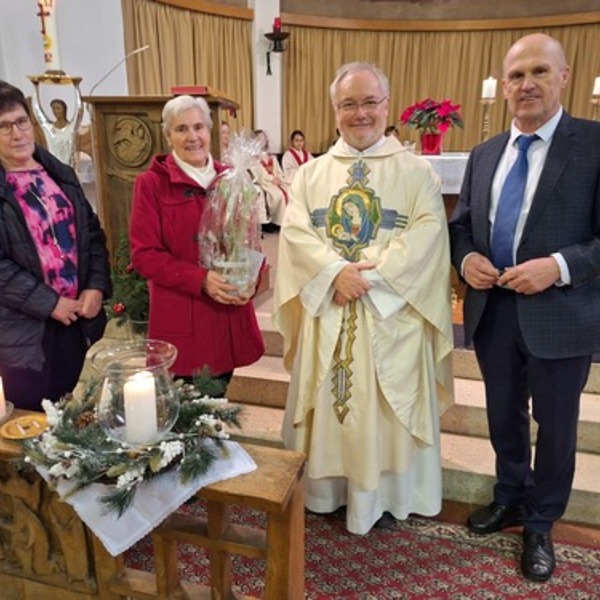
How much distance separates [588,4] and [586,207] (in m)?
7.19

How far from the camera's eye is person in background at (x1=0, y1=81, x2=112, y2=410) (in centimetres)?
173

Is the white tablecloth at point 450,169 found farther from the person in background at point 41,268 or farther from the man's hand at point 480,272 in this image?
the person in background at point 41,268

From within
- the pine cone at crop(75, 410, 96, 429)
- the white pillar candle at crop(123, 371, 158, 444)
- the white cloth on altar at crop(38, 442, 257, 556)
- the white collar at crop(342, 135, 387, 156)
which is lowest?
the white cloth on altar at crop(38, 442, 257, 556)

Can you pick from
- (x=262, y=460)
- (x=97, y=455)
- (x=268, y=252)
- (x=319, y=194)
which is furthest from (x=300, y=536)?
(x=268, y=252)

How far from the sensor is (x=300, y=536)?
4.44 feet

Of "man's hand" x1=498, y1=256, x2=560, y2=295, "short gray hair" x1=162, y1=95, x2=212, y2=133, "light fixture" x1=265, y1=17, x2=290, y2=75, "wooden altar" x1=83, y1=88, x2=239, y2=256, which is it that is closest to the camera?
"man's hand" x1=498, y1=256, x2=560, y2=295

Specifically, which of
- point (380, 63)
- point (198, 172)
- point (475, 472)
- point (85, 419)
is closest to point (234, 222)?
point (198, 172)

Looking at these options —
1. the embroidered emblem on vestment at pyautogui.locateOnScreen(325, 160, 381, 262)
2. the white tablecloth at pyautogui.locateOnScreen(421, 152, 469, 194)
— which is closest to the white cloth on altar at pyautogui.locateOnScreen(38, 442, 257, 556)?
the embroidered emblem on vestment at pyautogui.locateOnScreen(325, 160, 381, 262)

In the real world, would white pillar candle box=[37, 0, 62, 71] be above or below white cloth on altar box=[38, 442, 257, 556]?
above

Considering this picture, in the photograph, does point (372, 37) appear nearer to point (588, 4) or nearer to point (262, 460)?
point (588, 4)

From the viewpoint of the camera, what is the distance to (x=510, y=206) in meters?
1.71

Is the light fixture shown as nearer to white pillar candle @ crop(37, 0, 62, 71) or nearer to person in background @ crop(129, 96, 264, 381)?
white pillar candle @ crop(37, 0, 62, 71)

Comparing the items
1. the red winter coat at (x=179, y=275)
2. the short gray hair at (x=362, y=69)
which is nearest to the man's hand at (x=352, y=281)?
the red winter coat at (x=179, y=275)

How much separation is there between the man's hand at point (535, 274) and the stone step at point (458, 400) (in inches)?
45.2
